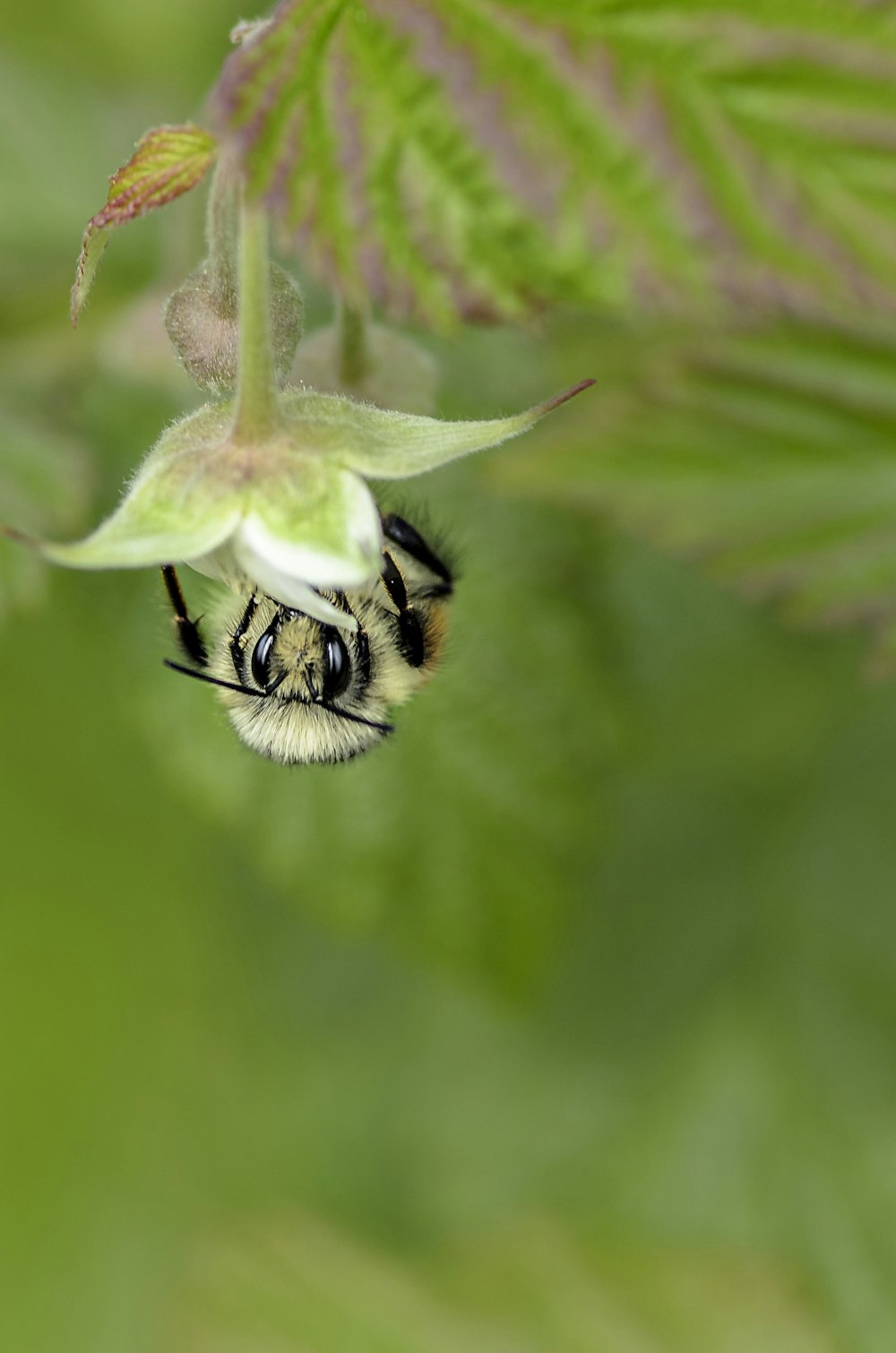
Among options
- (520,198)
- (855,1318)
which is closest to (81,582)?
(520,198)

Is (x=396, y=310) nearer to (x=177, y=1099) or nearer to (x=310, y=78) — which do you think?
(x=310, y=78)

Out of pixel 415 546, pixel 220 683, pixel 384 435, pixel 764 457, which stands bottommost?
pixel 220 683

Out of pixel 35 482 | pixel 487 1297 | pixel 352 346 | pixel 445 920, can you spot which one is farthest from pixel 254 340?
pixel 487 1297

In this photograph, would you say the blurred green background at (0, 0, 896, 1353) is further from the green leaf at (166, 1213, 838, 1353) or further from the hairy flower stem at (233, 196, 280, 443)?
the hairy flower stem at (233, 196, 280, 443)

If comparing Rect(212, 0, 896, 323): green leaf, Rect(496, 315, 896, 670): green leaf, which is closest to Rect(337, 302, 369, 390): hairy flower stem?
Rect(212, 0, 896, 323): green leaf

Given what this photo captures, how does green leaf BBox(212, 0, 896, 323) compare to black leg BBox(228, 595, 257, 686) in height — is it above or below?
above

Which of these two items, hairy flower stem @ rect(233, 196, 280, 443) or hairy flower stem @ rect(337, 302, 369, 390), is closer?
hairy flower stem @ rect(233, 196, 280, 443)

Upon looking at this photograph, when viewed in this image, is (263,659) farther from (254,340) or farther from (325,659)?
(254,340)
